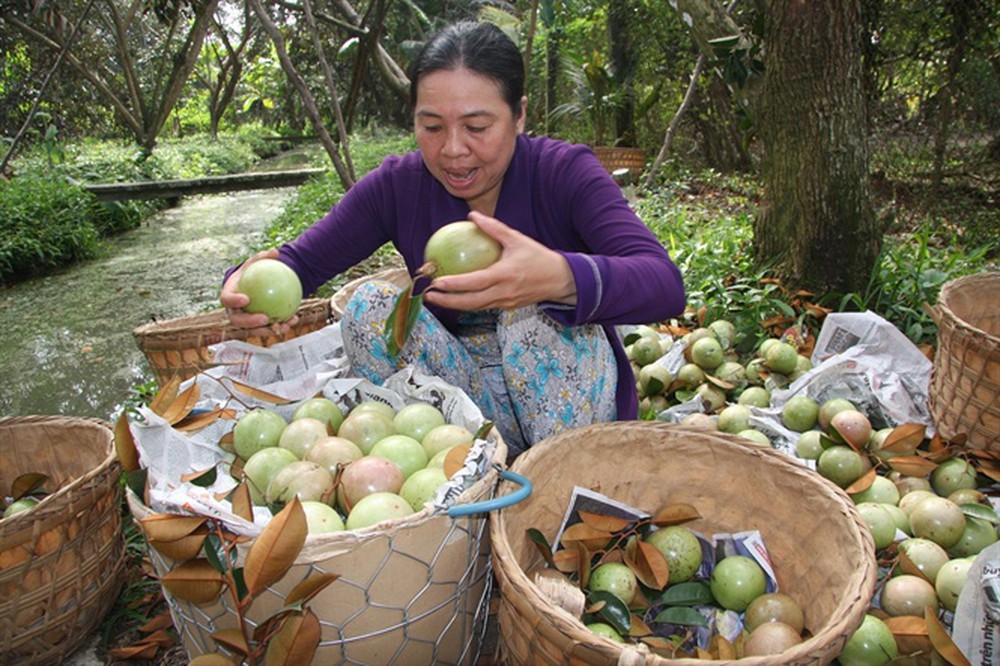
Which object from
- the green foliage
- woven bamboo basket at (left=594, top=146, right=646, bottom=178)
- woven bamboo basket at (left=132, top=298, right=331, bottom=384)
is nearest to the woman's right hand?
woven bamboo basket at (left=132, top=298, right=331, bottom=384)

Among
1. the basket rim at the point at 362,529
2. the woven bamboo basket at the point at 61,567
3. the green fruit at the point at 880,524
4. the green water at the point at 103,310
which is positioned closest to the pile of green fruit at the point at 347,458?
the basket rim at the point at 362,529

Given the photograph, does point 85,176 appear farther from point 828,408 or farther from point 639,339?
point 828,408

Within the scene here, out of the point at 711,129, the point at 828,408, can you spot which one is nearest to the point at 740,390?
the point at 828,408

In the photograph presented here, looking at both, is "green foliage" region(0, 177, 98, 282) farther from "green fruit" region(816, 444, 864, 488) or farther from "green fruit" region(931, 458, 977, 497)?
"green fruit" region(931, 458, 977, 497)

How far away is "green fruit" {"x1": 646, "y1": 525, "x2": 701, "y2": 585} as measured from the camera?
4.99ft

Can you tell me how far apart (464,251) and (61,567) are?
1132mm

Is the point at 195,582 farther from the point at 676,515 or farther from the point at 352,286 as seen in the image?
the point at 352,286

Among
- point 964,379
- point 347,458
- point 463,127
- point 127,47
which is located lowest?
point 964,379

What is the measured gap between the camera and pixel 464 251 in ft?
4.62

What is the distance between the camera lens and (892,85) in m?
5.71

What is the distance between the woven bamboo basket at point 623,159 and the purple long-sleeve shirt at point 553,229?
6.54 meters

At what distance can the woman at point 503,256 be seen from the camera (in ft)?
4.50

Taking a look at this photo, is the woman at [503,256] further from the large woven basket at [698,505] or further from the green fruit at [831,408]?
the green fruit at [831,408]

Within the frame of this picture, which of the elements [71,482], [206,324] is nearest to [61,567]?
[71,482]
